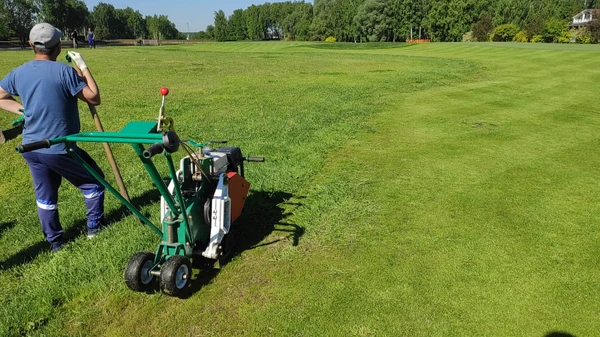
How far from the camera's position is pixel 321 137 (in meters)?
9.26

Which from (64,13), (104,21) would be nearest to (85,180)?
(64,13)

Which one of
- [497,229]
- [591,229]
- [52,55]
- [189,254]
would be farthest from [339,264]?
[52,55]

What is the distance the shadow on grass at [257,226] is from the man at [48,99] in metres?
1.87

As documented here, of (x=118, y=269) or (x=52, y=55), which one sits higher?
(x=52, y=55)

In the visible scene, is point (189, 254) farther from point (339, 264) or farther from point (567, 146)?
point (567, 146)

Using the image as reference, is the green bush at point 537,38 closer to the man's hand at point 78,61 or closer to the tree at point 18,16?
the man's hand at point 78,61

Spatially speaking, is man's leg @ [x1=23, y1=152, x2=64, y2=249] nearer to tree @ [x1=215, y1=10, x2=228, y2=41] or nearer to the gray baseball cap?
the gray baseball cap

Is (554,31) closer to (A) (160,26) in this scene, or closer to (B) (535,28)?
(B) (535,28)

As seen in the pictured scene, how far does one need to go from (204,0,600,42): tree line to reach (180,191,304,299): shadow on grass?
77.2 metres

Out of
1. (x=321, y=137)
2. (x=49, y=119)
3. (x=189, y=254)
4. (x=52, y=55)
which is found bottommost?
(x=189, y=254)

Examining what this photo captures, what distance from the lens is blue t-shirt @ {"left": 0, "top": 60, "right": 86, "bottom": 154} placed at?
4.21m

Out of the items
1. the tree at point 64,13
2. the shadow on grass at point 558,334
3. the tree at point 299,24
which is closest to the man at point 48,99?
the shadow on grass at point 558,334

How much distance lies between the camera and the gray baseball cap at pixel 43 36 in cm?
412

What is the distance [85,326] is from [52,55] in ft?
9.14
